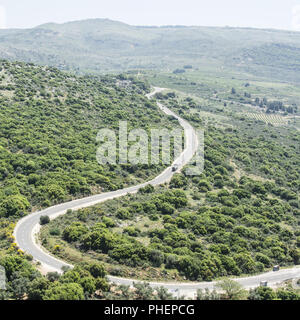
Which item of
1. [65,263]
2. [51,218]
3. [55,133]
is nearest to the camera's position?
[65,263]

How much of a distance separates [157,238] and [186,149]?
5085 centimetres

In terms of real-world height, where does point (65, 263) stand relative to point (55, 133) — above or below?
below

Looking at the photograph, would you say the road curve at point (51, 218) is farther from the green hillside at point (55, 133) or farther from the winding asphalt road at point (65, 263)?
the green hillside at point (55, 133)

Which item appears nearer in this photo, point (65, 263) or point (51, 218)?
point (65, 263)

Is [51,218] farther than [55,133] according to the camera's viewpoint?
No

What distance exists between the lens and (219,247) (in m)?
48.5

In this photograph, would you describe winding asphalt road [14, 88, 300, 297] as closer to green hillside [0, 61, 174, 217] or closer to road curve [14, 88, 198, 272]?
road curve [14, 88, 198, 272]

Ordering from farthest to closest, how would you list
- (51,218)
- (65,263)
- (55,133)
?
(55,133) → (51,218) → (65,263)

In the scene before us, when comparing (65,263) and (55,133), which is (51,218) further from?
(55,133)

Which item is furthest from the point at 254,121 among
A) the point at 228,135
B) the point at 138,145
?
the point at 138,145

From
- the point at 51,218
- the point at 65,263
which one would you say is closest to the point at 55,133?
the point at 51,218

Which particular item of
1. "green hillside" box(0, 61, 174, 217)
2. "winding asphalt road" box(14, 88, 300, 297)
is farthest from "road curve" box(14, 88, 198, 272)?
"green hillside" box(0, 61, 174, 217)
